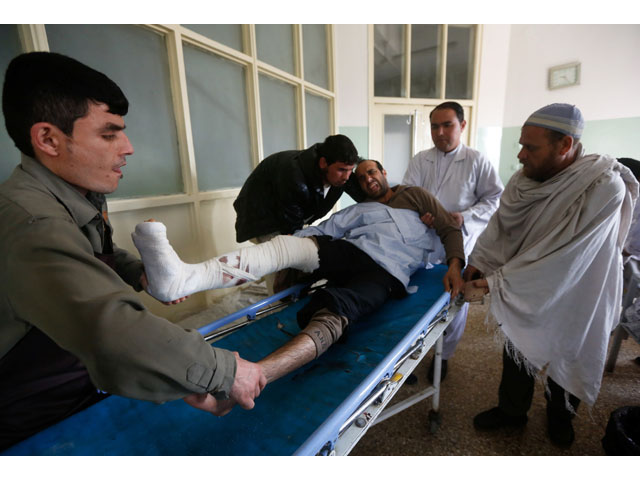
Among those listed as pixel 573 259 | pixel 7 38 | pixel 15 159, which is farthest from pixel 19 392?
pixel 573 259

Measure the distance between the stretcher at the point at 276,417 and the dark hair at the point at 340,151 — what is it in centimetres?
99

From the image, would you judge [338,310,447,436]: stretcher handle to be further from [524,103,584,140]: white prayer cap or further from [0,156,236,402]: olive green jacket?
[524,103,584,140]: white prayer cap

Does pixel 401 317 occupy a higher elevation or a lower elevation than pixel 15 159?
lower

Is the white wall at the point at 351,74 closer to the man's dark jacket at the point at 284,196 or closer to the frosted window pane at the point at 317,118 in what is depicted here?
the frosted window pane at the point at 317,118

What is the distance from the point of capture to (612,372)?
199 centimetres

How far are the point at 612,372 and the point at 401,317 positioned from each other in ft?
5.46

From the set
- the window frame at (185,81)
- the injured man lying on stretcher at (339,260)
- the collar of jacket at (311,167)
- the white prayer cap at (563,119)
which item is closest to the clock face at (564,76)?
the window frame at (185,81)

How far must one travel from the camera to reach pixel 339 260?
1.68m

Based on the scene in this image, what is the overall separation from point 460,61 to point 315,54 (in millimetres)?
2880

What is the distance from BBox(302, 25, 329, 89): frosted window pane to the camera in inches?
155

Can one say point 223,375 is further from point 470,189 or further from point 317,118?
point 317,118

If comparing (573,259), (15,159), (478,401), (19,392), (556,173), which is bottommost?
(478,401)

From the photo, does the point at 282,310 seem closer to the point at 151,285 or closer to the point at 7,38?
the point at 151,285

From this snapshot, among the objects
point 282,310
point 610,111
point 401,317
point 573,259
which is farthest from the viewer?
point 610,111
